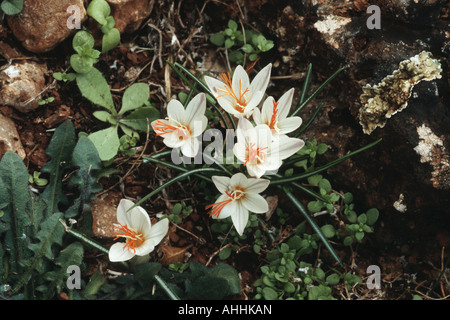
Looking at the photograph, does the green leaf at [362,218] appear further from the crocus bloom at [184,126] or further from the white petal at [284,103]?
the crocus bloom at [184,126]

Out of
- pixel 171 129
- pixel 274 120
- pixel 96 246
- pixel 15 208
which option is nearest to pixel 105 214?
pixel 96 246

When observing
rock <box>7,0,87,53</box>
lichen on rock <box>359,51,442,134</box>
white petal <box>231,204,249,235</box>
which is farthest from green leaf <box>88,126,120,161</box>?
lichen on rock <box>359,51,442,134</box>

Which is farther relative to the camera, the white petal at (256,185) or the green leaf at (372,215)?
the green leaf at (372,215)

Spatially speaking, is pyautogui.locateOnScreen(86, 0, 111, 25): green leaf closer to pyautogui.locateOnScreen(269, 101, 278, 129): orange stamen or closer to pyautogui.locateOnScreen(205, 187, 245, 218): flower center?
pyautogui.locateOnScreen(269, 101, 278, 129): orange stamen

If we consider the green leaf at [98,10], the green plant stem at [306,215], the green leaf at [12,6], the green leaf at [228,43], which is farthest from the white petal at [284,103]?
the green leaf at [12,6]

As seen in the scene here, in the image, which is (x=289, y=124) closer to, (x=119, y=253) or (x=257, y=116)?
(x=257, y=116)
